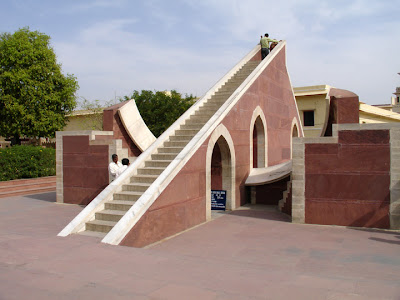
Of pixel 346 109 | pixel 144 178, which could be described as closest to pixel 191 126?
pixel 144 178

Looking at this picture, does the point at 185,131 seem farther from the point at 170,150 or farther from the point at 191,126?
the point at 170,150

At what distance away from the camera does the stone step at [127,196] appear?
766 cm

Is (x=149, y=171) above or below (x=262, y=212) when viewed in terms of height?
above

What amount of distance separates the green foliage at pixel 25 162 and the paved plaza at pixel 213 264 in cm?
613

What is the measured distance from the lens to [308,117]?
28.6 metres

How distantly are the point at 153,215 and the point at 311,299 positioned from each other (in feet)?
12.5

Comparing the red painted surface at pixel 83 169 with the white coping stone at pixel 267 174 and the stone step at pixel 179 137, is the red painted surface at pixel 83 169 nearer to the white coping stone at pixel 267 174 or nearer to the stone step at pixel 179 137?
the stone step at pixel 179 137

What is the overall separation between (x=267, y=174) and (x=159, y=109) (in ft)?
51.4

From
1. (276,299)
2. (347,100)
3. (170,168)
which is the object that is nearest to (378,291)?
(276,299)

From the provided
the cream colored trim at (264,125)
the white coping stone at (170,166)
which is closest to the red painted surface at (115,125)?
the white coping stone at (170,166)

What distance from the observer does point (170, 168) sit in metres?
7.68

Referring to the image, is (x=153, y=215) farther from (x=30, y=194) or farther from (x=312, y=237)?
(x=30, y=194)

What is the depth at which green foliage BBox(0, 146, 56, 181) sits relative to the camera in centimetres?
1448

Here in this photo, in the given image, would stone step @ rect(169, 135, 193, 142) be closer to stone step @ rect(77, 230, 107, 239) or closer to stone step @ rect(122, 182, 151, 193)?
stone step @ rect(122, 182, 151, 193)
